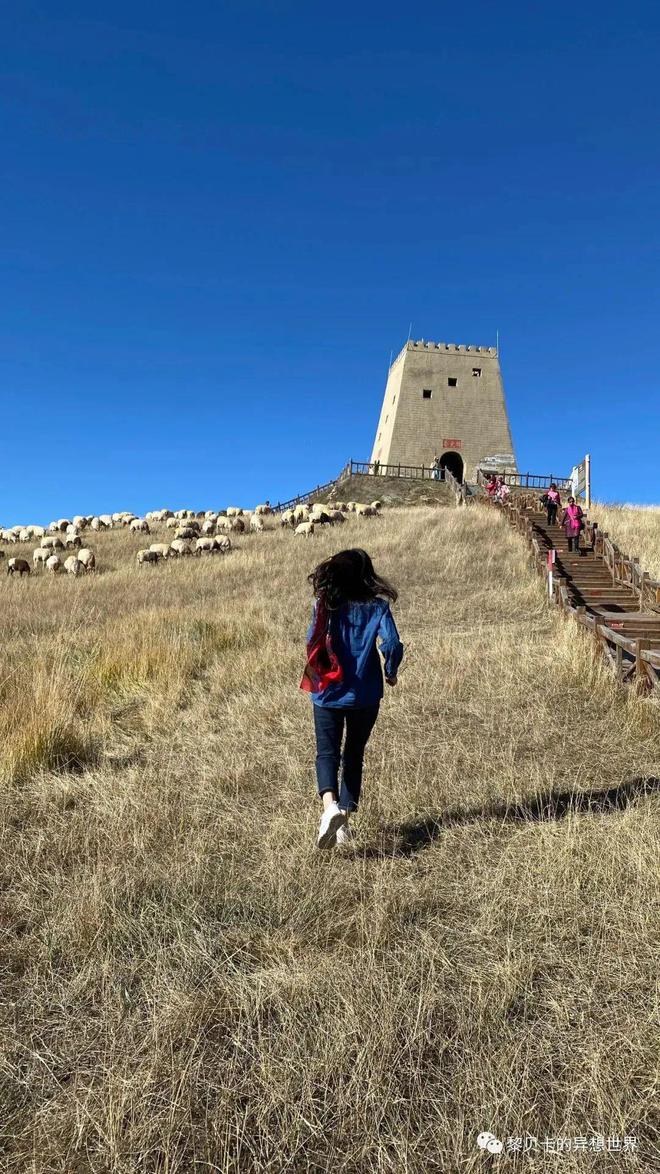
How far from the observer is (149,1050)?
2.10 m

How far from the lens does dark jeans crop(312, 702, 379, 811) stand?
11.1 feet

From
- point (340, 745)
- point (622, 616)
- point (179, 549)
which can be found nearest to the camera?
point (340, 745)

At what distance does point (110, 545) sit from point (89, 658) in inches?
721

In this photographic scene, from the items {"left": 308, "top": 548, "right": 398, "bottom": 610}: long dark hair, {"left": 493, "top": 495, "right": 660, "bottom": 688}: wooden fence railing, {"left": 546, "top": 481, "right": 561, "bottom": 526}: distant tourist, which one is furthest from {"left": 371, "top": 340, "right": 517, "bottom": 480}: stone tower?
{"left": 308, "top": 548, "right": 398, "bottom": 610}: long dark hair

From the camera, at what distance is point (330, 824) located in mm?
3256

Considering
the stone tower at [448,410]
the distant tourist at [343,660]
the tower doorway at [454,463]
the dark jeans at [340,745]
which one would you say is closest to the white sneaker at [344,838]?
the distant tourist at [343,660]

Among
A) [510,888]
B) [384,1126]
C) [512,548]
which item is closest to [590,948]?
[510,888]

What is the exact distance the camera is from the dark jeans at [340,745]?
339 cm

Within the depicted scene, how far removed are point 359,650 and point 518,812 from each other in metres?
1.65

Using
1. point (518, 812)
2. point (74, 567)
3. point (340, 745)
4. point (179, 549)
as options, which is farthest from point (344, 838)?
point (179, 549)

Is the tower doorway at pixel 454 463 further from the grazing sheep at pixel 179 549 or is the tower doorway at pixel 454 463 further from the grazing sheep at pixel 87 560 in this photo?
the grazing sheep at pixel 87 560

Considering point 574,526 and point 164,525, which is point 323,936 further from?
point 164,525

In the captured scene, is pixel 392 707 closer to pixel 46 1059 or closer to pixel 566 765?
pixel 566 765

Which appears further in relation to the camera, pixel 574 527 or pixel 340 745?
pixel 574 527
